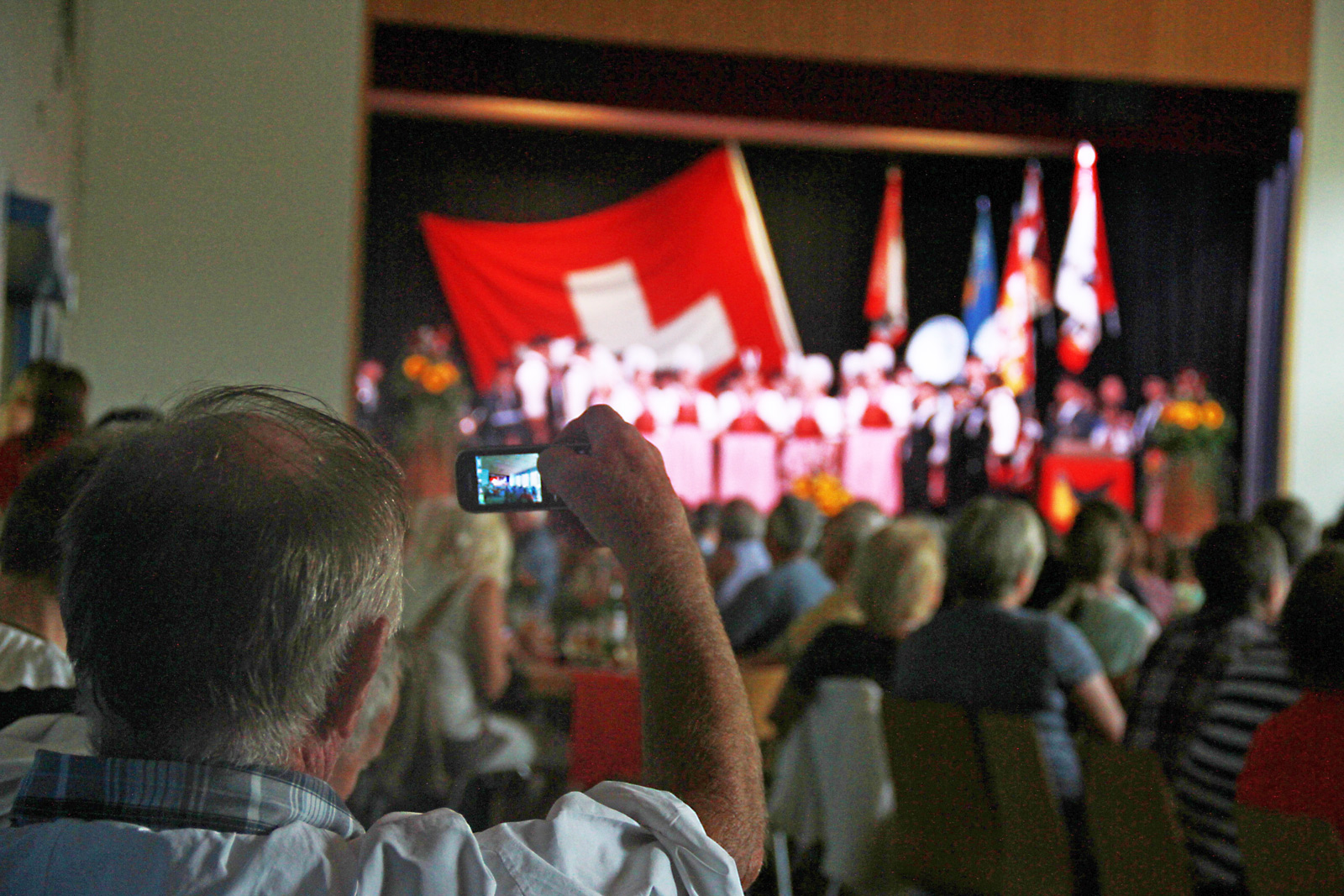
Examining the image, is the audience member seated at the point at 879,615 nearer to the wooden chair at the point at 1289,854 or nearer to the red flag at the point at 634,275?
the wooden chair at the point at 1289,854

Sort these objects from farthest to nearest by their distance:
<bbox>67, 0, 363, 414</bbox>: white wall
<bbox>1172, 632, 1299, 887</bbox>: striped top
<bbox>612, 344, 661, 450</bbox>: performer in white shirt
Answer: <bbox>612, 344, 661, 450</bbox>: performer in white shirt → <bbox>67, 0, 363, 414</bbox>: white wall → <bbox>1172, 632, 1299, 887</bbox>: striped top

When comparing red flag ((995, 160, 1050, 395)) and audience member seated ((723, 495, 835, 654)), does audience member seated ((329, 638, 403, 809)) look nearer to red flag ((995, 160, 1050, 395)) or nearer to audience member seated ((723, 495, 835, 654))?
audience member seated ((723, 495, 835, 654))

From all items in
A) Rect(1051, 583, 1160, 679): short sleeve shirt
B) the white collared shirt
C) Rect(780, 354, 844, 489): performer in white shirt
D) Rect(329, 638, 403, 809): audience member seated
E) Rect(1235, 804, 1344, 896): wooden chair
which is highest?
Rect(780, 354, 844, 489): performer in white shirt

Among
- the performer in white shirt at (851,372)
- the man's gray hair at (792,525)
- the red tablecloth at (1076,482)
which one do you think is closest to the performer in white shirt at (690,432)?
the performer in white shirt at (851,372)

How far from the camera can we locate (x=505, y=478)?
87 cm

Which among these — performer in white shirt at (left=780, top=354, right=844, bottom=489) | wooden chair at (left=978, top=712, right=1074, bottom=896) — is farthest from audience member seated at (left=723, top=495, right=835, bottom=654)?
performer in white shirt at (left=780, top=354, right=844, bottom=489)

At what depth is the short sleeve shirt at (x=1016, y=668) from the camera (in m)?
2.58

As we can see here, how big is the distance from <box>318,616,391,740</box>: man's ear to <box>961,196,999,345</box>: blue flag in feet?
37.5

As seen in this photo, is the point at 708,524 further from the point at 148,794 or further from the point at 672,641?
the point at 148,794

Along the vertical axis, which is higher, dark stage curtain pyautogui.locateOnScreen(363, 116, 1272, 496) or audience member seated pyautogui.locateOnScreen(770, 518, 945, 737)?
dark stage curtain pyautogui.locateOnScreen(363, 116, 1272, 496)

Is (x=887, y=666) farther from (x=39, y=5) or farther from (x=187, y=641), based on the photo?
(x=39, y=5)

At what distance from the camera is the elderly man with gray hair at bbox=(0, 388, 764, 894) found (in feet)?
2.05

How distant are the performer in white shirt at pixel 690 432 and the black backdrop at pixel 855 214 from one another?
5.57 feet

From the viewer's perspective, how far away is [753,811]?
2.39ft
